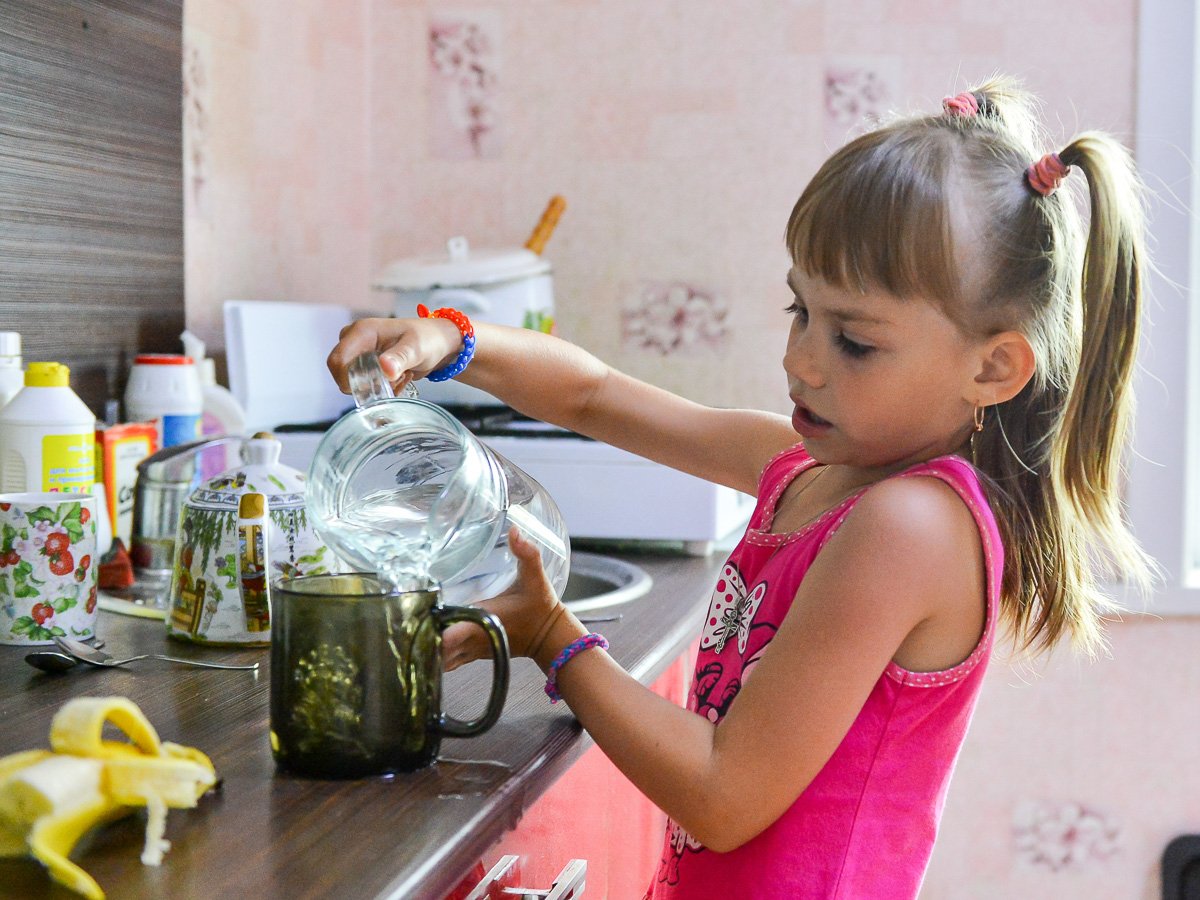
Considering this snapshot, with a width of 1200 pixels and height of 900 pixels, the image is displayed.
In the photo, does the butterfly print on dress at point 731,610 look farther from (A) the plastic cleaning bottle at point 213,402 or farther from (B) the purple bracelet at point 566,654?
(A) the plastic cleaning bottle at point 213,402

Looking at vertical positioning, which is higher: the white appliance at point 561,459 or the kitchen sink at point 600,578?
the white appliance at point 561,459

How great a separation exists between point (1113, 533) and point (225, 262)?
1.21 metres

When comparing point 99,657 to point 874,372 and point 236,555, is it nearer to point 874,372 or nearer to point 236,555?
point 236,555

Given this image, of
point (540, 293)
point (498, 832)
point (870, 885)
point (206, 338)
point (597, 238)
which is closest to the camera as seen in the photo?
point (498, 832)

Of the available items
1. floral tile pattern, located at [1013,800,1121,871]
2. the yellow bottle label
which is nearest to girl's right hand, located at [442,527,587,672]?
the yellow bottle label

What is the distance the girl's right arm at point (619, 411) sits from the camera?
3.60 ft

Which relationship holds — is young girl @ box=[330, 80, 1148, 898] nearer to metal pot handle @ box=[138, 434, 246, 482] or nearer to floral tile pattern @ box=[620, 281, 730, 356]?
metal pot handle @ box=[138, 434, 246, 482]

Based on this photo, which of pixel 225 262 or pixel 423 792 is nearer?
pixel 423 792

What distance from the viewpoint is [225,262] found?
1675 millimetres

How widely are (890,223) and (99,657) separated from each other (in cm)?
65

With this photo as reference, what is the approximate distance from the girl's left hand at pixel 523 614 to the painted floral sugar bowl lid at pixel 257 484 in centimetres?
28

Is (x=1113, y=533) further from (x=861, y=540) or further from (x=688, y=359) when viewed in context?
(x=688, y=359)

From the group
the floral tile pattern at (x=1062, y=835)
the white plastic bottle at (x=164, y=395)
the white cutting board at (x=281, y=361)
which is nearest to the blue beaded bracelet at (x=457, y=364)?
the white plastic bottle at (x=164, y=395)

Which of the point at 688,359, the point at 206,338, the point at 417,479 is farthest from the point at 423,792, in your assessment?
the point at 688,359
